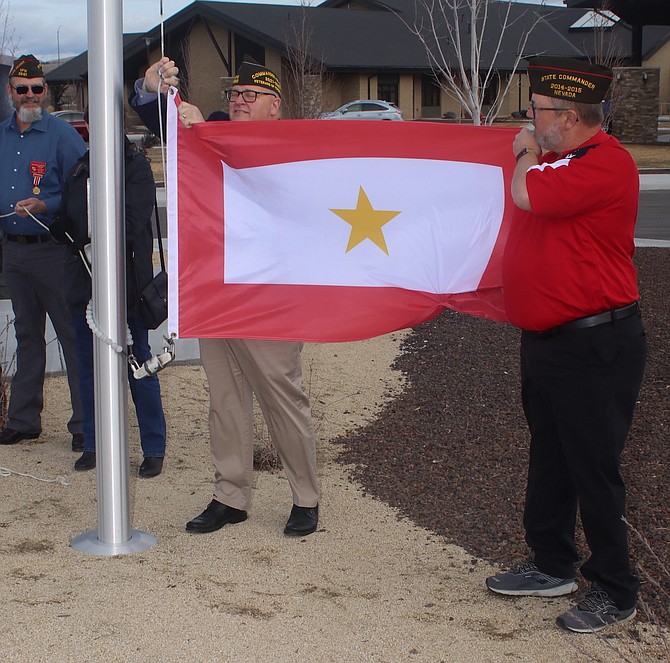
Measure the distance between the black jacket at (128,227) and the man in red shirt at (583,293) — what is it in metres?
2.05

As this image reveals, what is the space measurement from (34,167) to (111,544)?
2478mm

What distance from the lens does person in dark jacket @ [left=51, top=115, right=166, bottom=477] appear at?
17.2 feet

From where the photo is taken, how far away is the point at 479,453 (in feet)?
19.0

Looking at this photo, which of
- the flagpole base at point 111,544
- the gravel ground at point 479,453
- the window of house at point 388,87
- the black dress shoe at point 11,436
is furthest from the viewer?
the window of house at point 388,87

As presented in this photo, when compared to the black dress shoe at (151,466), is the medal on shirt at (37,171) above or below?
above

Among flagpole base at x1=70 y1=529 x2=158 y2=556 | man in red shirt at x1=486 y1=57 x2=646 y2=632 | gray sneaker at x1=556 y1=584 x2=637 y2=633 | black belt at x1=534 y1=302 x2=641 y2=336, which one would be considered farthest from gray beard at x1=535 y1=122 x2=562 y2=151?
flagpole base at x1=70 y1=529 x2=158 y2=556

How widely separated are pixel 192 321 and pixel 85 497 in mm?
1396

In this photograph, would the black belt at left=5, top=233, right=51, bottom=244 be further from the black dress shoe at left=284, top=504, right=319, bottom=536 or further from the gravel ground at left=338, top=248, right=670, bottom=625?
the black dress shoe at left=284, top=504, right=319, bottom=536

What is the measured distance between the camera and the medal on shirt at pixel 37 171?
19.7 feet

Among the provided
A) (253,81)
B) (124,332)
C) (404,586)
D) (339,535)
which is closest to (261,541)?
(339,535)

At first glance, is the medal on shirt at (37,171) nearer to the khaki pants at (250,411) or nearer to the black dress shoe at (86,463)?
the black dress shoe at (86,463)

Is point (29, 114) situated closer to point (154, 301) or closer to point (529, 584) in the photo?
point (154, 301)

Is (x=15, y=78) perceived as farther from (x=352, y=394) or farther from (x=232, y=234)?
(x=352, y=394)

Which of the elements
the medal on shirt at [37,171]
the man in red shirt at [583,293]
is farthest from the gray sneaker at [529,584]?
the medal on shirt at [37,171]
